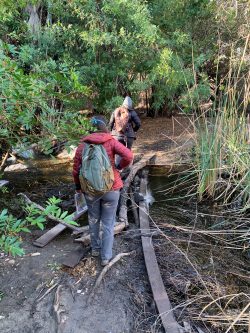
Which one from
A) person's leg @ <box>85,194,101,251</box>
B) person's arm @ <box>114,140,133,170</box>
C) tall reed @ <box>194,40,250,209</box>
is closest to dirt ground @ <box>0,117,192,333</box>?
person's leg @ <box>85,194,101,251</box>

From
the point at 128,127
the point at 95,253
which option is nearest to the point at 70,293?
the point at 95,253

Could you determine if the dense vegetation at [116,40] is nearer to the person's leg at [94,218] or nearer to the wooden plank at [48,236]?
the wooden plank at [48,236]

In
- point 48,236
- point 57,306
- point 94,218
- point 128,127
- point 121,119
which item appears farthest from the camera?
point 128,127

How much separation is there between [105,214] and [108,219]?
64 millimetres

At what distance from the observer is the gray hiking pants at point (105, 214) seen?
3.77 metres

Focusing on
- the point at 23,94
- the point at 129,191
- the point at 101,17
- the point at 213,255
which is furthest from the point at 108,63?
the point at 23,94

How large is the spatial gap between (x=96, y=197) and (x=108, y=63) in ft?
21.1

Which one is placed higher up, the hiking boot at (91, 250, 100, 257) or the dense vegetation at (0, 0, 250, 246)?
the dense vegetation at (0, 0, 250, 246)

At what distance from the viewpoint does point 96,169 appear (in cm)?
354

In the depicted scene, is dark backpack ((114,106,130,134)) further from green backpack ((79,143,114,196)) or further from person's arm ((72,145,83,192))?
green backpack ((79,143,114,196))

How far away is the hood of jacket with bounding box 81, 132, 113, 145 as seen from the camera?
3605 millimetres

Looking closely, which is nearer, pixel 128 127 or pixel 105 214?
pixel 105 214

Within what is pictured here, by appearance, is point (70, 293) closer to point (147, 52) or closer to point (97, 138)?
point (97, 138)

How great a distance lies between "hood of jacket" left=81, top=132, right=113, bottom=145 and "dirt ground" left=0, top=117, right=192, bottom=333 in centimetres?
135
